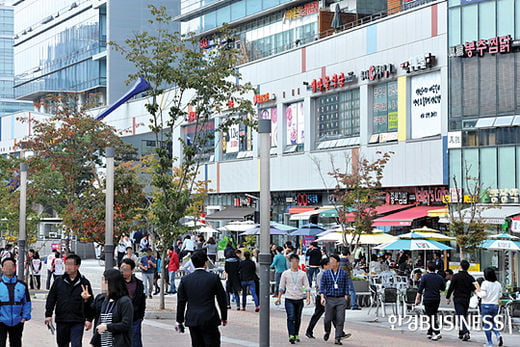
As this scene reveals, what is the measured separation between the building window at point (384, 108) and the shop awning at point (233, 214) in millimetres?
10630

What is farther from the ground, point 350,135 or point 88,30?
point 88,30

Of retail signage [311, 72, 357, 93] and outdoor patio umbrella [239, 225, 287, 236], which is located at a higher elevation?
retail signage [311, 72, 357, 93]

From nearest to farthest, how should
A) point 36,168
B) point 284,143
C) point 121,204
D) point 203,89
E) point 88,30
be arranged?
point 203,89, point 121,204, point 36,168, point 284,143, point 88,30

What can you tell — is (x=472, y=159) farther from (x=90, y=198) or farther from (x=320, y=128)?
(x=90, y=198)

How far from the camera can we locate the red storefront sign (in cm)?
3684

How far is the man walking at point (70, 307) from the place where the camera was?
482 inches

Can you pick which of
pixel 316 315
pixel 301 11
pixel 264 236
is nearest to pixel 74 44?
pixel 301 11

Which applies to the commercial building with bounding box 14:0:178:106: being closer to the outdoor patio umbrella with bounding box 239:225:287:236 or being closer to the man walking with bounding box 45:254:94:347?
the outdoor patio umbrella with bounding box 239:225:287:236

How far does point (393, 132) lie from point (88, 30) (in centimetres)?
4590

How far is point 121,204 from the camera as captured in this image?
35375 millimetres

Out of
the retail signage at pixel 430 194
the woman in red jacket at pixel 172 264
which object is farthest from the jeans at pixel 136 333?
the retail signage at pixel 430 194

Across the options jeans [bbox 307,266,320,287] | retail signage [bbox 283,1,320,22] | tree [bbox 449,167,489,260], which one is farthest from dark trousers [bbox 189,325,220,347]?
retail signage [bbox 283,1,320,22]

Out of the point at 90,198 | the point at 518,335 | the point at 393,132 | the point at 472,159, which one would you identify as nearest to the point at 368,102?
the point at 393,132

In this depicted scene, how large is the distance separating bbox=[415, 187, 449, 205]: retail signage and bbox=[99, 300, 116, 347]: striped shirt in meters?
31.5
